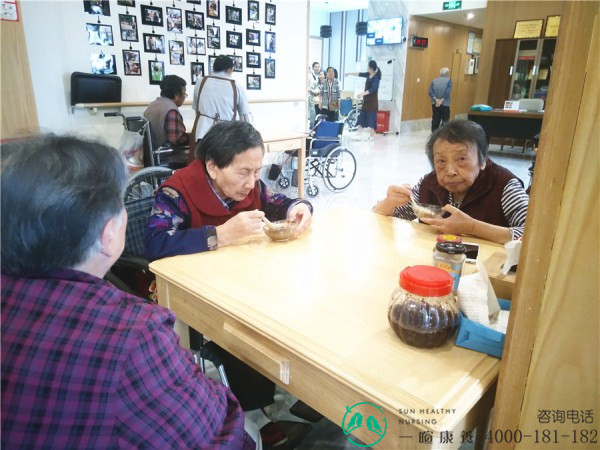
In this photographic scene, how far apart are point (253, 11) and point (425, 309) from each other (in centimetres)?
540

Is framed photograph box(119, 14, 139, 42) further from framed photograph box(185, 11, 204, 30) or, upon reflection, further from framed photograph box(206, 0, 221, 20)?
framed photograph box(206, 0, 221, 20)

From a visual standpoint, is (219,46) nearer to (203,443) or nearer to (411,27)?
(203,443)

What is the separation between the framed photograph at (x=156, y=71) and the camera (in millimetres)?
4586

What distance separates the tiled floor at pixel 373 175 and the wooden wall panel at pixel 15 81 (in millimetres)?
2621

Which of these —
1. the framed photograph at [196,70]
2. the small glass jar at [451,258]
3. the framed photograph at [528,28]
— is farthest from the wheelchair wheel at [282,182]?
the framed photograph at [528,28]

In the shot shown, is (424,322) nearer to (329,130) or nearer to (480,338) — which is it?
(480,338)

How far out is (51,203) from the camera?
26.9 inches

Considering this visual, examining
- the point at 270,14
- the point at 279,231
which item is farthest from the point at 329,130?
the point at 279,231

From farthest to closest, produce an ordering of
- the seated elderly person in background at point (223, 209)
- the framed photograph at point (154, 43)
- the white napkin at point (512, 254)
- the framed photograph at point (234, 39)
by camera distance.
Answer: the framed photograph at point (234, 39)
the framed photograph at point (154, 43)
the seated elderly person in background at point (223, 209)
the white napkin at point (512, 254)

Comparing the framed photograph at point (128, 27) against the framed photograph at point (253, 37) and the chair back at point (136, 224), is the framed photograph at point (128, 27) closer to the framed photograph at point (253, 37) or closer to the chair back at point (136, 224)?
the framed photograph at point (253, 37)

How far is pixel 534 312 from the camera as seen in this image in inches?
27.0

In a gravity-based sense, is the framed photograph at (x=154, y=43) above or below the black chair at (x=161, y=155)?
above

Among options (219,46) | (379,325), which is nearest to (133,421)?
(379,325)

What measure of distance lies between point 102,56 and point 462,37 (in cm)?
1193
